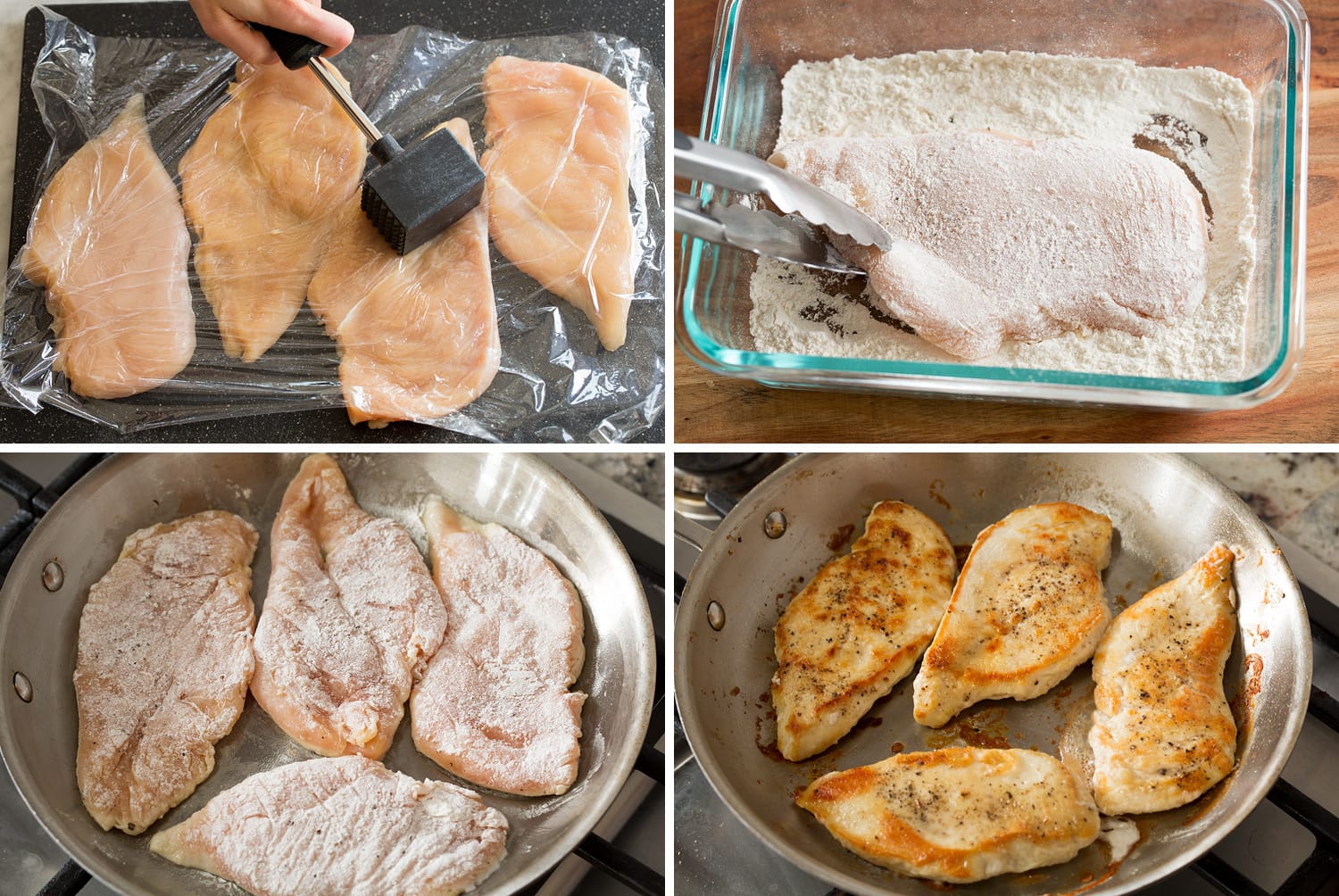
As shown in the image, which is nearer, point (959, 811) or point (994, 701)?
point (959, 811)

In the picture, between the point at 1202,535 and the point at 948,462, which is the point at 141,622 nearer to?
the point at 948,462

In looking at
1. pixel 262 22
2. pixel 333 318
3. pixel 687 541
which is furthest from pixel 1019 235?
pixel 262 22

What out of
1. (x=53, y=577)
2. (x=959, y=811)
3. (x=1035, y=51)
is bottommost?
(x=53, y=577)

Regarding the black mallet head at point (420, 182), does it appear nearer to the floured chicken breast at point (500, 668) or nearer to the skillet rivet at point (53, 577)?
the floured chicken breast at point (500, 668)

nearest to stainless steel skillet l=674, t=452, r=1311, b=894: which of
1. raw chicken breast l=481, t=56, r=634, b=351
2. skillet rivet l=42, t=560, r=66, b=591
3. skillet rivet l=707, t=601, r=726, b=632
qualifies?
skillet rivet l=707, t=601, r=726, b=632

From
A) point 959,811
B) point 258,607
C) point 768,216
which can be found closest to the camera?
point 959,811

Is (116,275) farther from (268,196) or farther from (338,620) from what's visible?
(338,620)

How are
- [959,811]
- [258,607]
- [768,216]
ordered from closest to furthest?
1. [959,811]
2. [768,216]
3. [258,607]
